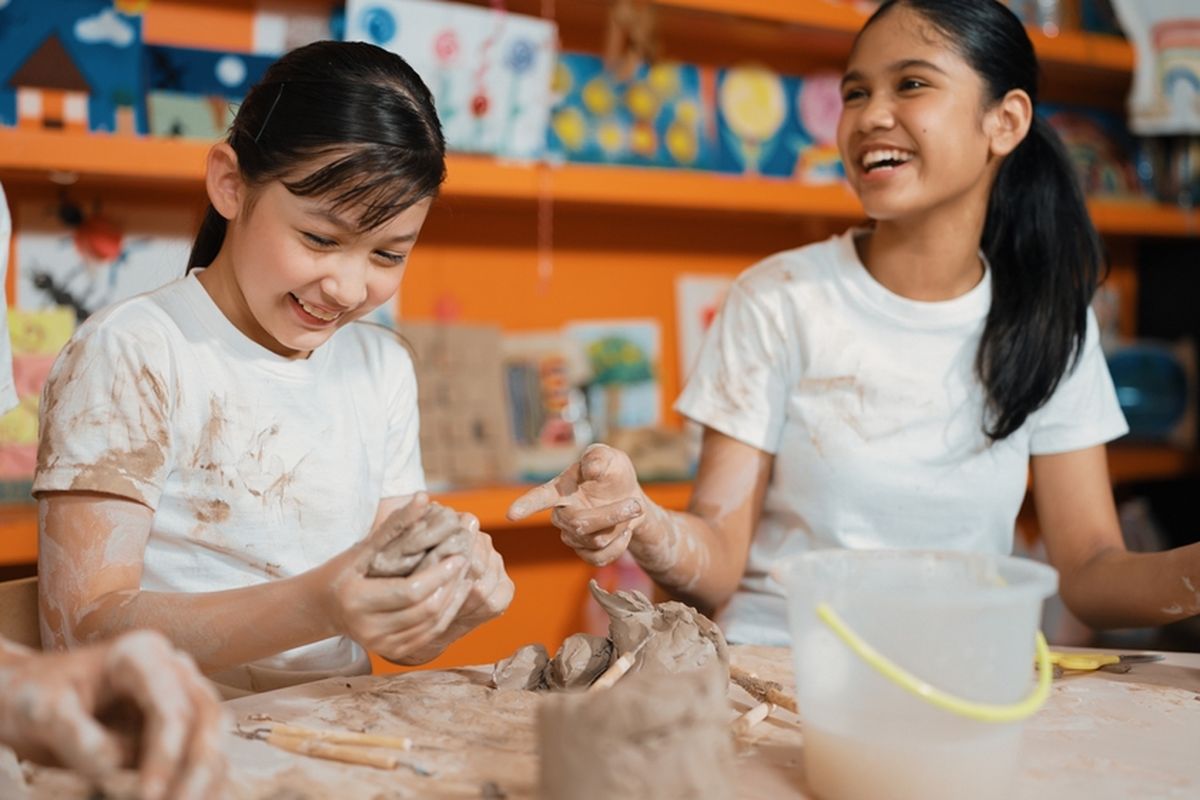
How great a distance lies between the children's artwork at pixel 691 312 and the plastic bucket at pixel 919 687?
6.79ft

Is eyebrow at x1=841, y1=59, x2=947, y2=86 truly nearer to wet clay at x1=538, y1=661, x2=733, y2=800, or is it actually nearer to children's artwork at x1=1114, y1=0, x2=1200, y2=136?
wet clay at x1=538, y1=661, x2=733, y2=800

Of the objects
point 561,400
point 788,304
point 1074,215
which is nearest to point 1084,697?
point 788,304

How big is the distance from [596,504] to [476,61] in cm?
149

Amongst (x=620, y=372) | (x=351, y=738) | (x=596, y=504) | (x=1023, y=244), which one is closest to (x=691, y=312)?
(x=620, y=372)

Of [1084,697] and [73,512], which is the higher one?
[73,512]

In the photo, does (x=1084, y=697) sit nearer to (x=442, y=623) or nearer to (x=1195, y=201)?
(x=442, y=623)

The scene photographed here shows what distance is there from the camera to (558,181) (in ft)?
8.36

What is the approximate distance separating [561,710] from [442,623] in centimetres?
27

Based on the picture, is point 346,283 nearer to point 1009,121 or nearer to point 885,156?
point 885,156

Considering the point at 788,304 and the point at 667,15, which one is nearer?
the point at 788,304

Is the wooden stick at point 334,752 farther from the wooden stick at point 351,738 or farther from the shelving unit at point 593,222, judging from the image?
the shelving unit at point 593,222

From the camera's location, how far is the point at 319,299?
1.34m

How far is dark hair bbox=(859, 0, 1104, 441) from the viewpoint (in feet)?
5.64

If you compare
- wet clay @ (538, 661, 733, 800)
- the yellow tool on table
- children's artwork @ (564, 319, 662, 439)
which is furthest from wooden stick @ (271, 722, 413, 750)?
children's artwork @ (564, 319, 662, 439)
